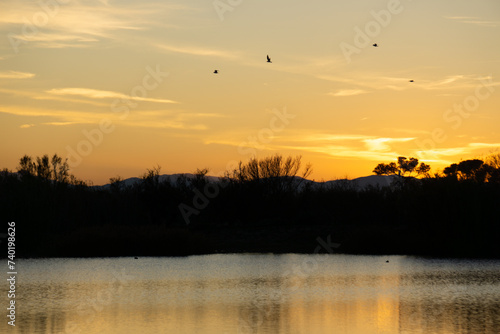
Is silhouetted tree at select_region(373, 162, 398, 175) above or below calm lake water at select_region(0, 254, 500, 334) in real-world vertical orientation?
above

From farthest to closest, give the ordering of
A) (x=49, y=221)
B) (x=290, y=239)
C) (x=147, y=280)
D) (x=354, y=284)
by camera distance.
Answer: (x=290, y=239)
(x=49, y=221)
(x=147, y=280)
(x=354, y=284)

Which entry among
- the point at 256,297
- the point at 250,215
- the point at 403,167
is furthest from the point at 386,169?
the point at 256,297

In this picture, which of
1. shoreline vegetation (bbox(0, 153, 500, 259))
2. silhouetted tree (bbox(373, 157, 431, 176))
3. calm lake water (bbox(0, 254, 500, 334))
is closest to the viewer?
calm lake water (bbox(0, 254, 500, 334))

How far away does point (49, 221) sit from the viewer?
44531 mm

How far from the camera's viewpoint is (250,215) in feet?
222

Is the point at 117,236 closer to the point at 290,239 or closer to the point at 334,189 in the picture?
the point at 290,239

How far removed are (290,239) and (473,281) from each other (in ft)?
92.9

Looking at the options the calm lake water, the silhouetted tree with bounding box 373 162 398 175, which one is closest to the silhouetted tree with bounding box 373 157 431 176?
the silhouetted tree with bounding box 373 162 398 175

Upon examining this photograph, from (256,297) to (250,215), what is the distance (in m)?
41.1

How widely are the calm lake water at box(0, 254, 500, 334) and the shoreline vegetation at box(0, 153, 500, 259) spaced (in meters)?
4.82

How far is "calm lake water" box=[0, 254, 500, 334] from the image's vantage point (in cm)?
2024

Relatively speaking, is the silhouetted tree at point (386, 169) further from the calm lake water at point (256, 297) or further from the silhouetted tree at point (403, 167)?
the calm lake water at point (256, 297)

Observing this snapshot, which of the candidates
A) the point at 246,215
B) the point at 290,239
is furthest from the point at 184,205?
the point at 290,239

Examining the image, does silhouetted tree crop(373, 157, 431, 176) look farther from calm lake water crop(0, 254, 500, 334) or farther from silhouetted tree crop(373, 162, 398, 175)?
calm lake water crop(0, 254, 500, 334)
